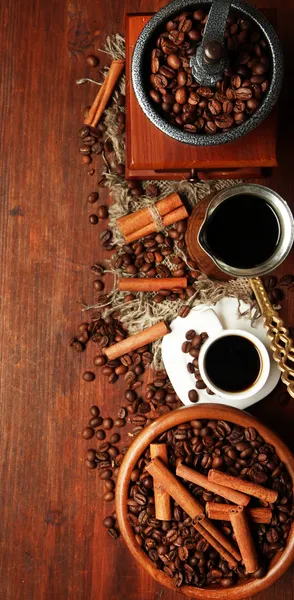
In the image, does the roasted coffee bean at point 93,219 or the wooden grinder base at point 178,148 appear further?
the roasted coffee bean at point 93,219

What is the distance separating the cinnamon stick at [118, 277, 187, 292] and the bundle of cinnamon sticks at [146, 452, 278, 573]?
1.07ft

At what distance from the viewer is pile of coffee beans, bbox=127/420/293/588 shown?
1421mm

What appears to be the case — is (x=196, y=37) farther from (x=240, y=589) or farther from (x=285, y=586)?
(x=285, y=586)

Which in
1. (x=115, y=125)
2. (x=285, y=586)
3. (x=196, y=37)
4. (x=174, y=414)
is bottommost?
(x=285, y=586)

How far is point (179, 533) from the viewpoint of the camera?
1.44m

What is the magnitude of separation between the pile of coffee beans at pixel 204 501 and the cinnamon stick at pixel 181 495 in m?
0.02

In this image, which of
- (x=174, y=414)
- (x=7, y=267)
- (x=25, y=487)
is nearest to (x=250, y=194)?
(x=174, y=414)

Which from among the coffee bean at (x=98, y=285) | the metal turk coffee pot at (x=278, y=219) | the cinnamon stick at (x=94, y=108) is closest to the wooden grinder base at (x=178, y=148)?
the metal turk coffee pot at (x=278, y=219)

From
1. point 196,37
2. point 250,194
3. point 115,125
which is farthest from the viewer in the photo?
point 115,125

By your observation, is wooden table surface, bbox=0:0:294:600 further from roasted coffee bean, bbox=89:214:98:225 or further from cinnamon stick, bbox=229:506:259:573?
cinnamon stick, bbox=229:506:259:573

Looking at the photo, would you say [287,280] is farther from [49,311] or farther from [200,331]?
[49,311]

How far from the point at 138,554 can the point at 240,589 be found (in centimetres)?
20

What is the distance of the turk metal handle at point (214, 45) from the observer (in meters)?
1.16

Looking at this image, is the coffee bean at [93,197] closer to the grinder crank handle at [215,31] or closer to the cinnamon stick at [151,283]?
the cinnamon stick at [151,283]
